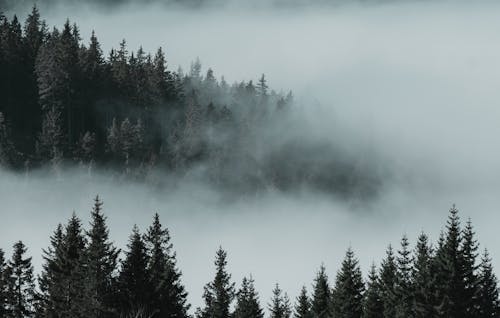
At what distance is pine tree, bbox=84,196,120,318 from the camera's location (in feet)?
120

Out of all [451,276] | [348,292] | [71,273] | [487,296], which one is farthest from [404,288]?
[71,273]

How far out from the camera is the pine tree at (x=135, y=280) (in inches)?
1565

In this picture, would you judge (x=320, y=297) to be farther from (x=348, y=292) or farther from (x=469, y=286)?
(x=469, y=286)

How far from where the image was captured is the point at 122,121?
155m

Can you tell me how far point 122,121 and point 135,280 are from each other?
383ft

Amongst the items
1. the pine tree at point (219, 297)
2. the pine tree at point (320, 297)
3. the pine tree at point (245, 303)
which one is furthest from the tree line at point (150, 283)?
the pine tree at point (219, 297)

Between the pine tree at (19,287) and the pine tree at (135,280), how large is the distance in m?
8.19

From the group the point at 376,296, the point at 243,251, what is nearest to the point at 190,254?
the point at 243,251

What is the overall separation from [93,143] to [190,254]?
38412 mm

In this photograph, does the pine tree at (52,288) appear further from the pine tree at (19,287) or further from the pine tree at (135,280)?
the pine tree at (135,280)

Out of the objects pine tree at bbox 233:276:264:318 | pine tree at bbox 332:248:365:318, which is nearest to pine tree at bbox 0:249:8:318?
pine tree at bbox 233:276:264:318

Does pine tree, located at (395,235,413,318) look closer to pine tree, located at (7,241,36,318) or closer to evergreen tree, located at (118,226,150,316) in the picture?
evergreen tree, located at (118,226,150,316)

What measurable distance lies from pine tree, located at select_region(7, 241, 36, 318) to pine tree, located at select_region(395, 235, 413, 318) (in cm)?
2020

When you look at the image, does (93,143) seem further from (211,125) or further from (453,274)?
(453,274)
